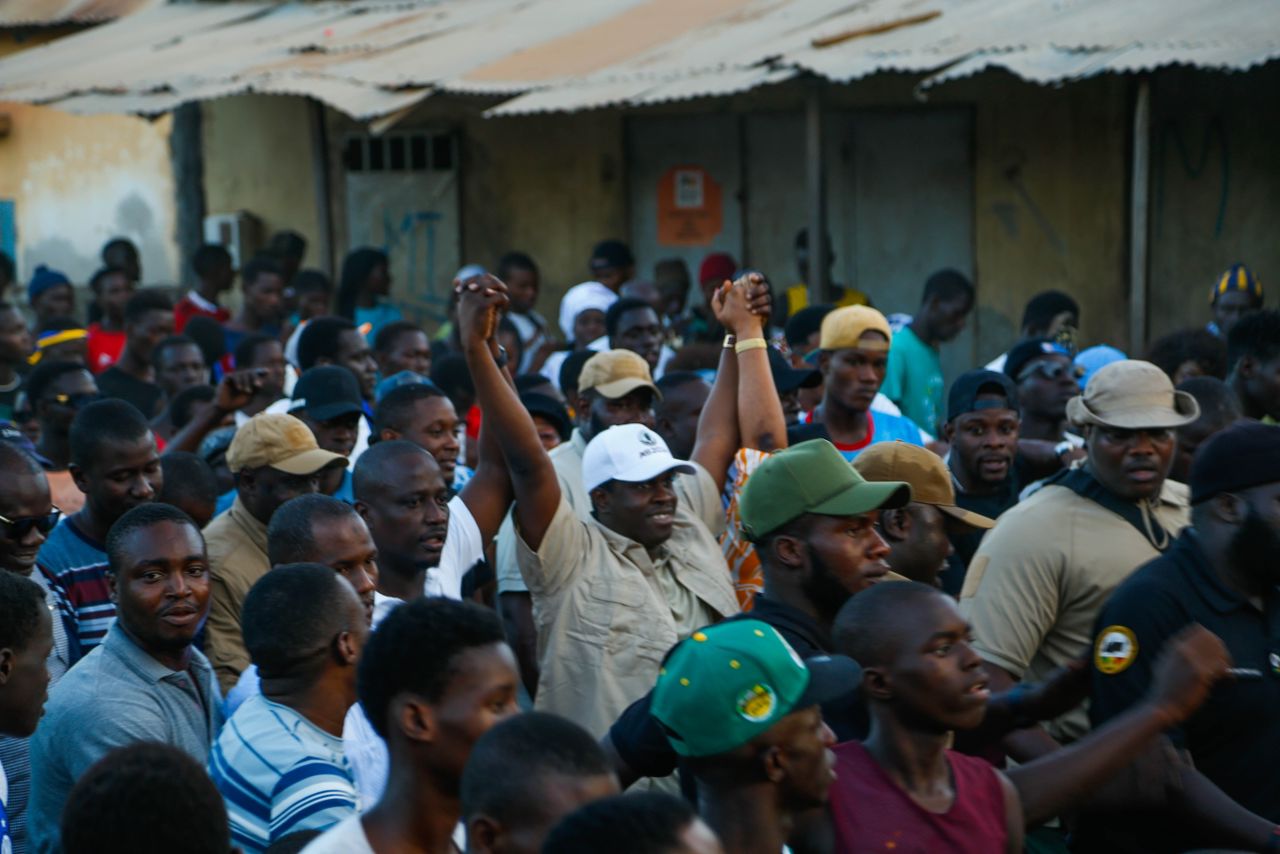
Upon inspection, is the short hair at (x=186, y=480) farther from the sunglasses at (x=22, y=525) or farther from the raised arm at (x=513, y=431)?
the raised arm at (x=513, y=431)

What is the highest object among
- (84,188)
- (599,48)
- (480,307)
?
(599,48)

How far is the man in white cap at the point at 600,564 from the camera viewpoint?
182 inches

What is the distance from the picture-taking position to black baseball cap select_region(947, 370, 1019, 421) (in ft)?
19.9

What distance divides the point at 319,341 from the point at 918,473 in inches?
154

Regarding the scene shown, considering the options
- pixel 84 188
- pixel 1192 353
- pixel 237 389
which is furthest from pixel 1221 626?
pixel 84 188

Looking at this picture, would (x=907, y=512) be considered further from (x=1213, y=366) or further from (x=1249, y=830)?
(x=1213, y=366)

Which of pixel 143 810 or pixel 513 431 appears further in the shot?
pixel 513 431

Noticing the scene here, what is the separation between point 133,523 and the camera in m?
4.33

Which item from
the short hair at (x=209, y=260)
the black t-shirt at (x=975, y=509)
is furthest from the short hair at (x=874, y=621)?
the short hair at (x=209, y=260)

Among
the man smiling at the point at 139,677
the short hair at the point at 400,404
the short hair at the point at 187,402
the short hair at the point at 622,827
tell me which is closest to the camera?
the short hair at the point at 622,827

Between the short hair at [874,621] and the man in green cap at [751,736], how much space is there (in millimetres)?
286

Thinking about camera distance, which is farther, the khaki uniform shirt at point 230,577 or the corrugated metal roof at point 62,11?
the corrugated metal roof at point 62,11

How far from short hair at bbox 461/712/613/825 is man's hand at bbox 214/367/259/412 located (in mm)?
4187

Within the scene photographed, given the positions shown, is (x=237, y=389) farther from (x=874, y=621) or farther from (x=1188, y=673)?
(x=1188, y=673)
